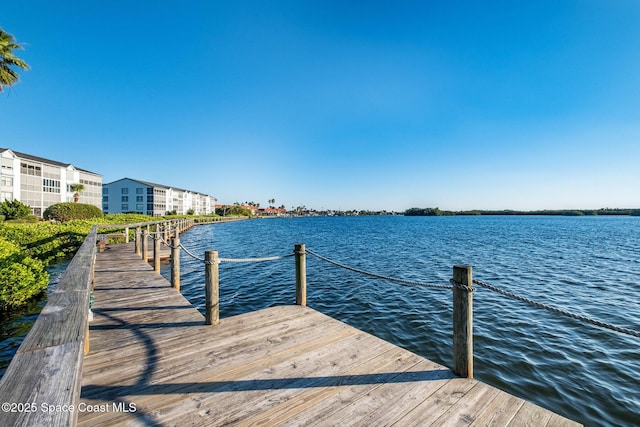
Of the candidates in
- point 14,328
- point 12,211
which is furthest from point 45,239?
point 12,211

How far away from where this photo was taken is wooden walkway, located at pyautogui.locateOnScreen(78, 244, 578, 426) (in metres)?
2.79

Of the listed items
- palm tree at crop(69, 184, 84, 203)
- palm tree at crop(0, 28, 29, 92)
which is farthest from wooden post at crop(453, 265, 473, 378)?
palm tree at crop(69, 184, 84, 203)

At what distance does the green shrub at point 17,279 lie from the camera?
7352 millimetres

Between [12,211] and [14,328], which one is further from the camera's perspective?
[12,211]

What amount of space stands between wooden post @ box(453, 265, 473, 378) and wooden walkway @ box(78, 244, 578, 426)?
0.17 metres

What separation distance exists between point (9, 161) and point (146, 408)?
5274 centimetres

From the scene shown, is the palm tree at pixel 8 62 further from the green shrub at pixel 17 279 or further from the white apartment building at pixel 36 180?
the white apartment building at pixel 36 180

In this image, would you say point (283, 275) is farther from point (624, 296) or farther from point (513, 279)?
point (624, 296)

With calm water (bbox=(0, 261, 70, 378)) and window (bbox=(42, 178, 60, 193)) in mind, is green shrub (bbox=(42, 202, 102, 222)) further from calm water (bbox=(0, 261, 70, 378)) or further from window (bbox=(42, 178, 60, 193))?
calm water (bbox=(0, 261, 70, 378))

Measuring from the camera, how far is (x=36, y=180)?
4112 centimetres

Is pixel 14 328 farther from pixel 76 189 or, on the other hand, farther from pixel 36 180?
pixel 76 189

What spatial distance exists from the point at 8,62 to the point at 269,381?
26.4 metres

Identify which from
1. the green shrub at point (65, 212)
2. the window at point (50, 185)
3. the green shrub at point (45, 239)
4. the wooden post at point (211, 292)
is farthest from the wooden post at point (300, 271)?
the window at point (50, 185)

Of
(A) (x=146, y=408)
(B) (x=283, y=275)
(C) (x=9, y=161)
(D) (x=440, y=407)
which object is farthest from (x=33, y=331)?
(C) (x=9, y=161)
